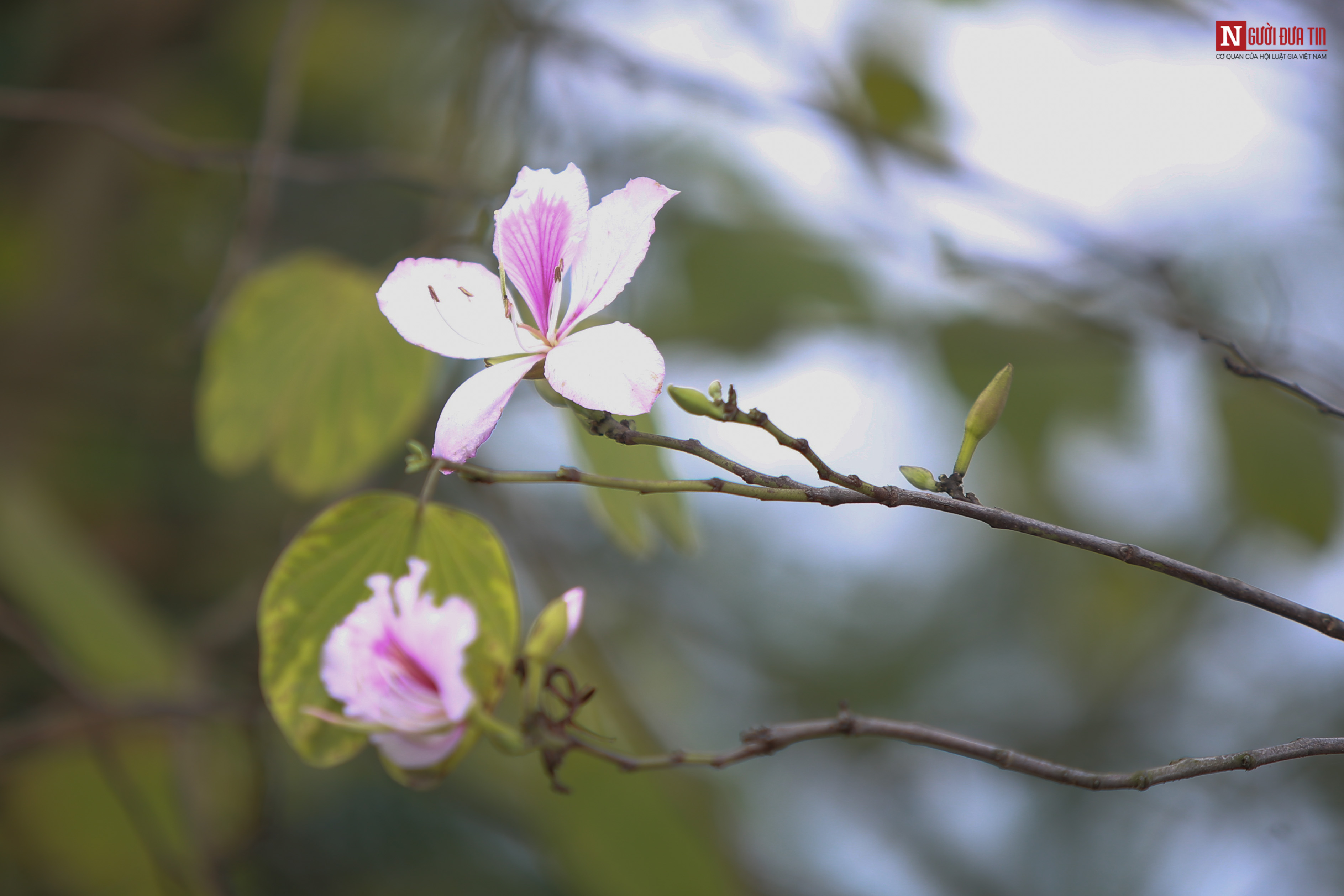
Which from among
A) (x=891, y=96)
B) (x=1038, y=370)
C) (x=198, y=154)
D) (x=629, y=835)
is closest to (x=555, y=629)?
(x=629, y=835)

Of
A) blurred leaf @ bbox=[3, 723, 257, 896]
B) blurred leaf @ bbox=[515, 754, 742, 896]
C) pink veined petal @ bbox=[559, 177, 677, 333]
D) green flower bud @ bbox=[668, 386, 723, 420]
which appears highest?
pink veined petal @ bbox=[559, 177, 677, 333]

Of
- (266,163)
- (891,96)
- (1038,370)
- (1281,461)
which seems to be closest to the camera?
(266,163)

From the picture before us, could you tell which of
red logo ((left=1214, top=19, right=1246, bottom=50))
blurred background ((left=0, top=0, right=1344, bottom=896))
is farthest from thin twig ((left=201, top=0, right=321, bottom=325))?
red logo ((left=1214, top=19, right=1246, bottom=50))

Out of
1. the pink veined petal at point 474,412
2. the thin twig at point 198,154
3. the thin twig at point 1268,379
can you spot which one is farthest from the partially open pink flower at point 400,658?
the thin twig at point 198,154

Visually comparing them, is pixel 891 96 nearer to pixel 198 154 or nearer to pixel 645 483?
pixel 198 154

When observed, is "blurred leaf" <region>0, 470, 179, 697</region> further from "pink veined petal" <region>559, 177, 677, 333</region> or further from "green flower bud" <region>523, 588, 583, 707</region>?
"pink veined petal" <region>559, 177, 677, 333</region>

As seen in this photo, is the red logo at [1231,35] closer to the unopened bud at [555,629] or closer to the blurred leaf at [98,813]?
the unopened bud at [555,629]
